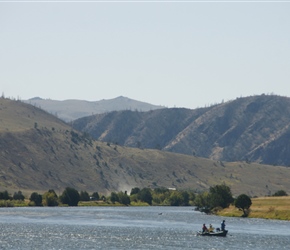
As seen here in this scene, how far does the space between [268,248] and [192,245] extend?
12.1 m

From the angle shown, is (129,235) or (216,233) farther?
(216,233)

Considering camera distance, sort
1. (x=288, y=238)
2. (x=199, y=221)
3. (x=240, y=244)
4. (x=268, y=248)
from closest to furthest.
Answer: (x=268, y=248), (x=240, y=244), (x=288, y=238), (x=199, y=221)

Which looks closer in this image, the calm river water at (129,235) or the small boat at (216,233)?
the calm river water at (129,235)

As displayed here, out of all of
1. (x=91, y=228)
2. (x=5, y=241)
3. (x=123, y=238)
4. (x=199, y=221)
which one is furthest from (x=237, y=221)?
(x=5, y=241)

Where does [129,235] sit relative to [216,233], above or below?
below

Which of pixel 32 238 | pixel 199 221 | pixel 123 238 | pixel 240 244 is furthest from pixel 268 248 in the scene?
pixel 199 221

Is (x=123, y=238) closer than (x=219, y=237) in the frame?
Yes

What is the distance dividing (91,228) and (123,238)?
25707 mm

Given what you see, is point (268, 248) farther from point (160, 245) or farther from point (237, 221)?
point (237, 221)

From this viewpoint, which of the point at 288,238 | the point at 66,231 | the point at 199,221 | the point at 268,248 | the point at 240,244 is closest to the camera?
the point at 268,248

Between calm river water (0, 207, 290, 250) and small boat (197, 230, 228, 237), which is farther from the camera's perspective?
small boat (197, 230, 228, 237)

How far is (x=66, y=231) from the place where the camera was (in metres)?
148

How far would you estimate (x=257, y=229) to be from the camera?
162750 millimetres

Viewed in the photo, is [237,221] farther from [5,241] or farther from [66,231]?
[5,241]
